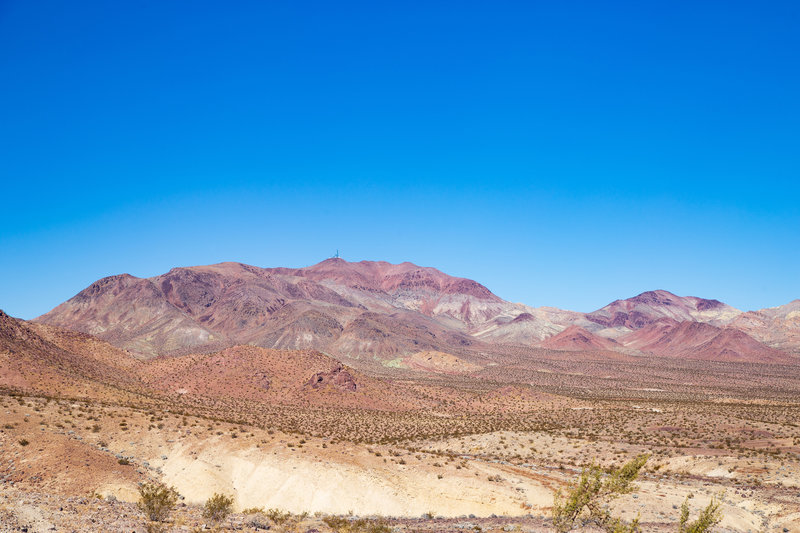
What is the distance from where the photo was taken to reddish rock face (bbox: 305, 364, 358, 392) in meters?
73.6

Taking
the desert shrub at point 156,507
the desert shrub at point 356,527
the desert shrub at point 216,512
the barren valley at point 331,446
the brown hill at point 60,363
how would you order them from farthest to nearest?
the brown hill at point 60,363 → the barren valley at point 331,446 → the desert shrub at point 216,512 → the desert shrub at point 356,527 → the desert shrub at point 156,507

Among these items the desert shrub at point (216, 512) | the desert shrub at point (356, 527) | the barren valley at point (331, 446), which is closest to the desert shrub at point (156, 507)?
the barren valley at point (331, 446)

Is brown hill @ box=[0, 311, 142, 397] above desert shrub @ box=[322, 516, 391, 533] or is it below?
above

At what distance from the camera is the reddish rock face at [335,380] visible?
7362cm

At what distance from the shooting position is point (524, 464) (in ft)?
116

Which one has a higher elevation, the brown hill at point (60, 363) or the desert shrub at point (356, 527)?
the brown hill at point (60, 363)

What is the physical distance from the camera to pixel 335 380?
7481 cm

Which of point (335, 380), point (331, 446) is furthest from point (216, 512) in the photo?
point (335, 380)

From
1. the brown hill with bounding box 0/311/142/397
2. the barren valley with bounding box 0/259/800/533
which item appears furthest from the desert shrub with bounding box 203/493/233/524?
the brown hill with bounding box 0/311/142/397

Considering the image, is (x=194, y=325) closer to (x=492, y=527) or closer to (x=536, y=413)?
(x=536, y=413)

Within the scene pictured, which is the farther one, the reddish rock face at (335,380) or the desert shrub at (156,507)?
the reddish rock face at (335,380)

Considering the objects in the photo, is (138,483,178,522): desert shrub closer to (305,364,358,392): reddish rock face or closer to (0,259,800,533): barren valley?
(0,259,800,533): barren valley

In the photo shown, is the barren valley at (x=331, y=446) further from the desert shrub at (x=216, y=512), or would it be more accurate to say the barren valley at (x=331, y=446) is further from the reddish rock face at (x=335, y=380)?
the desert shrub at (x=216, y=512)

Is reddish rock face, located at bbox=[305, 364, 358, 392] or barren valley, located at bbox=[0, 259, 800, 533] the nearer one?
barren valley, located at bbox=[0, 259, 800, 533]
